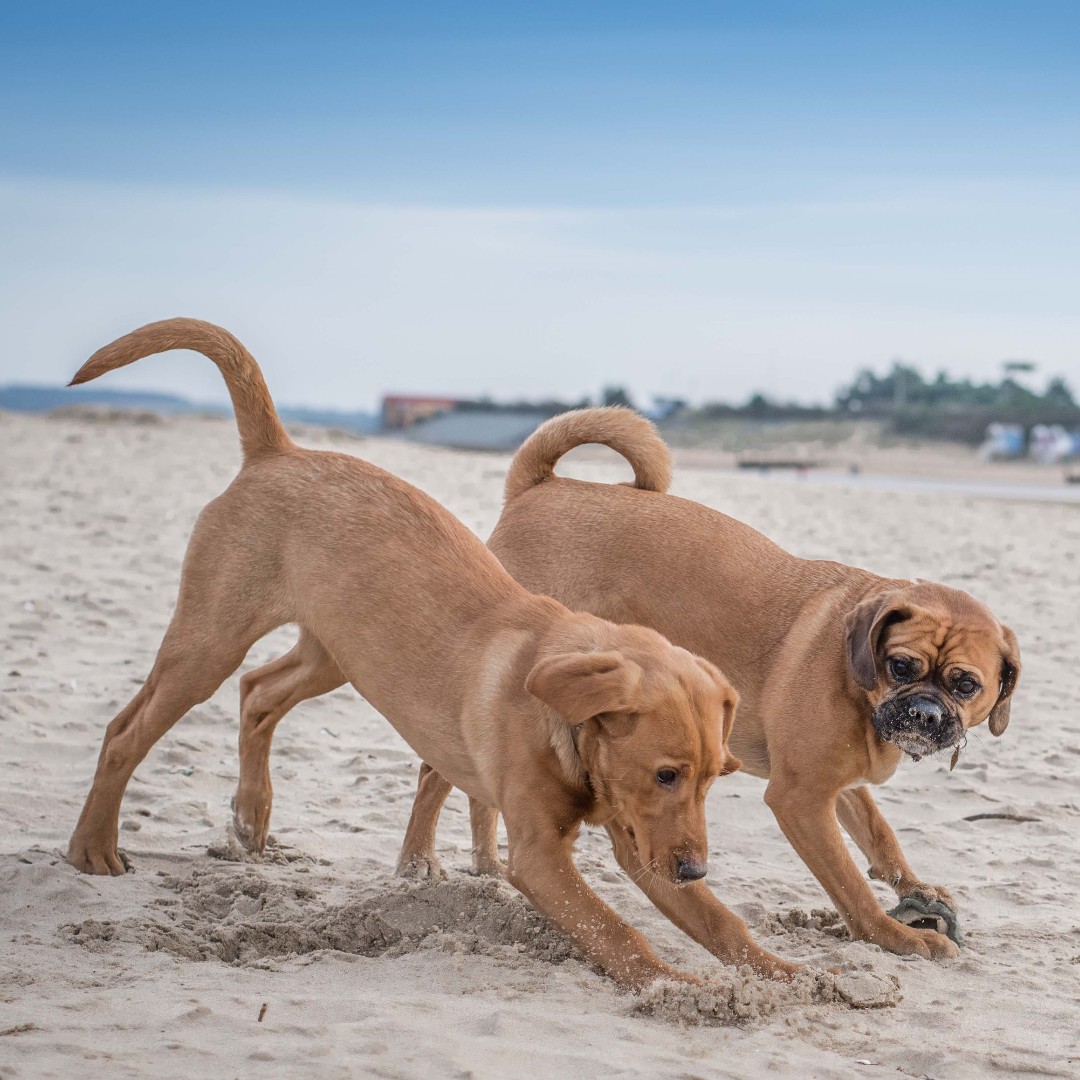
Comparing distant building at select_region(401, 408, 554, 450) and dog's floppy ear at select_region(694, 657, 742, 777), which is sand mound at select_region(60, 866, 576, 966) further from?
distant building at select_region(401, 408, 554, 450)

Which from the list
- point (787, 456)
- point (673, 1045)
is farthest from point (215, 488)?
point (787, 456)

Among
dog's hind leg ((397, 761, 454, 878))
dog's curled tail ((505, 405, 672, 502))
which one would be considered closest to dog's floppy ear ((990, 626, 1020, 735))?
dog's curled tail ((505, 405, 672, 502))

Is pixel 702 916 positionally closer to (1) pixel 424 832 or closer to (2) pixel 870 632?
(2) pixel 870 632

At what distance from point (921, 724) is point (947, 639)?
0.35m

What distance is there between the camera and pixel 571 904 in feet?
13.2

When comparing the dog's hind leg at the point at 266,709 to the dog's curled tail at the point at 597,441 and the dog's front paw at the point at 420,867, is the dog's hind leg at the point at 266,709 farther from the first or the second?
the dog's curled tail at the point at 597,441

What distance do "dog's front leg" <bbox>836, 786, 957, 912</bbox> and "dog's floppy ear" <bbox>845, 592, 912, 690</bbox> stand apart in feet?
1.73

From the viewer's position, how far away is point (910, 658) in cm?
450

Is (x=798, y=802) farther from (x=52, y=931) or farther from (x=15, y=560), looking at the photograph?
(x=15, y=560)

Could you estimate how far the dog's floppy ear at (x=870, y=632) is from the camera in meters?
4.62

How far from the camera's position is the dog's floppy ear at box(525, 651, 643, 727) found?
3.75 metres

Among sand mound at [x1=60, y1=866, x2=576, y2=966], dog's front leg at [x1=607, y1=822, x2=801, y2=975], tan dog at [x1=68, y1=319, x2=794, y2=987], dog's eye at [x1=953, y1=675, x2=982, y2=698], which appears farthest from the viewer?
dog's eye at [x1=953, y1=675, x2=982, y2=698]

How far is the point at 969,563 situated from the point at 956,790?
843 centimetres

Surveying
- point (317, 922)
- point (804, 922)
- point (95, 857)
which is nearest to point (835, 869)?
point (804, 922)
